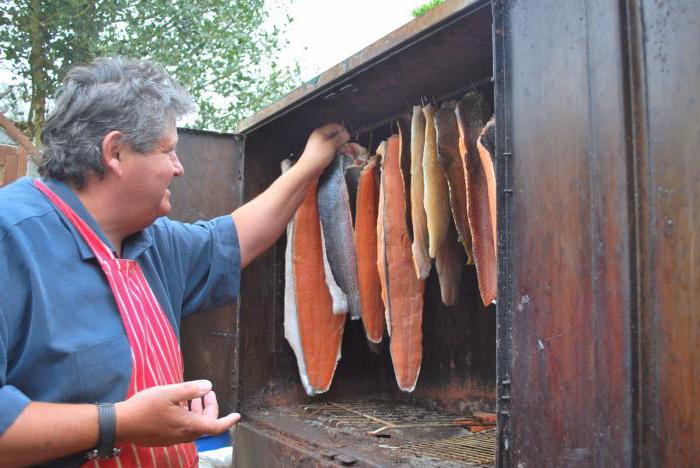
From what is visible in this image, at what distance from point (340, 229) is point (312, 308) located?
18.5 inches

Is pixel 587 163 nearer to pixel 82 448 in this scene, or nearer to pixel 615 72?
pixel 615 72

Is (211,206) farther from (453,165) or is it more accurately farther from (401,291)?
(453,165)

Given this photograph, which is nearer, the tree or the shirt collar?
the shirt collar

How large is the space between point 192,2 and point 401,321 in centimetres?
739

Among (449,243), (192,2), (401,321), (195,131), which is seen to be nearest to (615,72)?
(449,243)

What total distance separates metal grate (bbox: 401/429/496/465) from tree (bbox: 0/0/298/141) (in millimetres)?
7025

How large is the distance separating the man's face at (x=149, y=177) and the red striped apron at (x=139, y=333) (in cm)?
17

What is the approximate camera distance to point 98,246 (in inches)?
76.4

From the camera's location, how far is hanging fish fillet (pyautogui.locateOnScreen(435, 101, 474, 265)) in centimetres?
253

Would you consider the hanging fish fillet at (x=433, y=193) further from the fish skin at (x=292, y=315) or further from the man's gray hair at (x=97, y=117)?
the man's gray hair at (x=97, y=117)

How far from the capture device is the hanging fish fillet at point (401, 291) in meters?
2.88

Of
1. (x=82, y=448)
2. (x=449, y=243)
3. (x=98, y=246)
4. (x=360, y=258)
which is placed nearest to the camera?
(x=82, y=448)

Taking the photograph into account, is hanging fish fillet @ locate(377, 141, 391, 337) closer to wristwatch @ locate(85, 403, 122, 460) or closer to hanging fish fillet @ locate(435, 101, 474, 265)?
hanging fish fillet @ locate(435, 101, 474, 265)

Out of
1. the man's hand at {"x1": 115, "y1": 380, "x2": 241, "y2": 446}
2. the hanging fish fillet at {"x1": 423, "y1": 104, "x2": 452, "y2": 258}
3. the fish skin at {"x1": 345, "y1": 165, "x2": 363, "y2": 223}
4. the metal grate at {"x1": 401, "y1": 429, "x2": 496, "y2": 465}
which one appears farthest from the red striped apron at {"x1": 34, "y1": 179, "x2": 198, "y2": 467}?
the fish skin at {"x1": 345, "y1": 165, "x2": 363, "y2": 223}
